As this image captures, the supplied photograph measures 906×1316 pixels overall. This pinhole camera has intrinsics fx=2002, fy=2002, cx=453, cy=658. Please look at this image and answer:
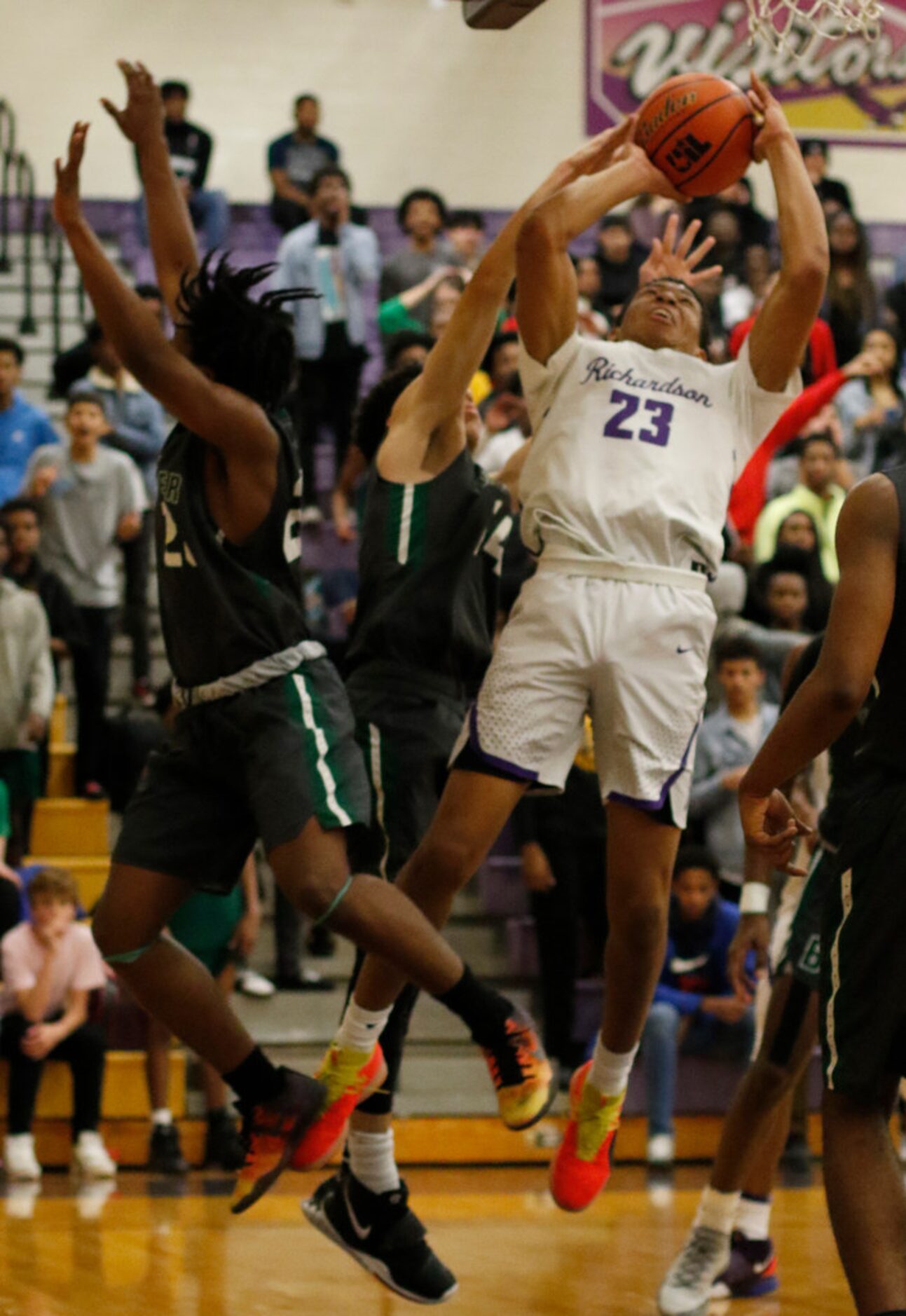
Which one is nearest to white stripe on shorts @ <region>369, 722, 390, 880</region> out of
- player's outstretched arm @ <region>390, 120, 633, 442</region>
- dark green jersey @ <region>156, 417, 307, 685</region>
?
dark green jersey @ <region>156, 417, 307, 685</region>

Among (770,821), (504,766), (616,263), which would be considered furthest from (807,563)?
(770,821)

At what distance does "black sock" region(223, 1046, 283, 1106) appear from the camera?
4.96 metres

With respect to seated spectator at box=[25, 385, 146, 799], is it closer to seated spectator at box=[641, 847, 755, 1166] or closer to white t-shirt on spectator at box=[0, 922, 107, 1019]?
white t-shirt on spectator at box=[0, 922, 107, 1019]

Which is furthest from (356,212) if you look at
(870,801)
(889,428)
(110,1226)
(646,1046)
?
(870,801)

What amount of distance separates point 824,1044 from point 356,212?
10595 millimetres

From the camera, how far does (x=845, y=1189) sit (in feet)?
12.5

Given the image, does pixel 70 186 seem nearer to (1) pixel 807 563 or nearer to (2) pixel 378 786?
(2) pixel 378 786

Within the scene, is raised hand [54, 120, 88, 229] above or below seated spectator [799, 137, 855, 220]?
below

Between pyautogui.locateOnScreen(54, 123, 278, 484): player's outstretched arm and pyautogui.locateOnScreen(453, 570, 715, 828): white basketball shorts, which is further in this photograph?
pyautogui.locateOnScreen(453, 570, 715, 828): white basketball shorts

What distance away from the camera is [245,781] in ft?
15.9

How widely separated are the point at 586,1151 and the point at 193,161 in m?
10.3

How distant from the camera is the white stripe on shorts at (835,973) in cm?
388

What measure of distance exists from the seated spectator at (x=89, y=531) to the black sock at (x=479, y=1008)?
4.97m

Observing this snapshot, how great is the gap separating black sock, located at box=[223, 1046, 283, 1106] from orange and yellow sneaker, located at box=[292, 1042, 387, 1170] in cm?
14
